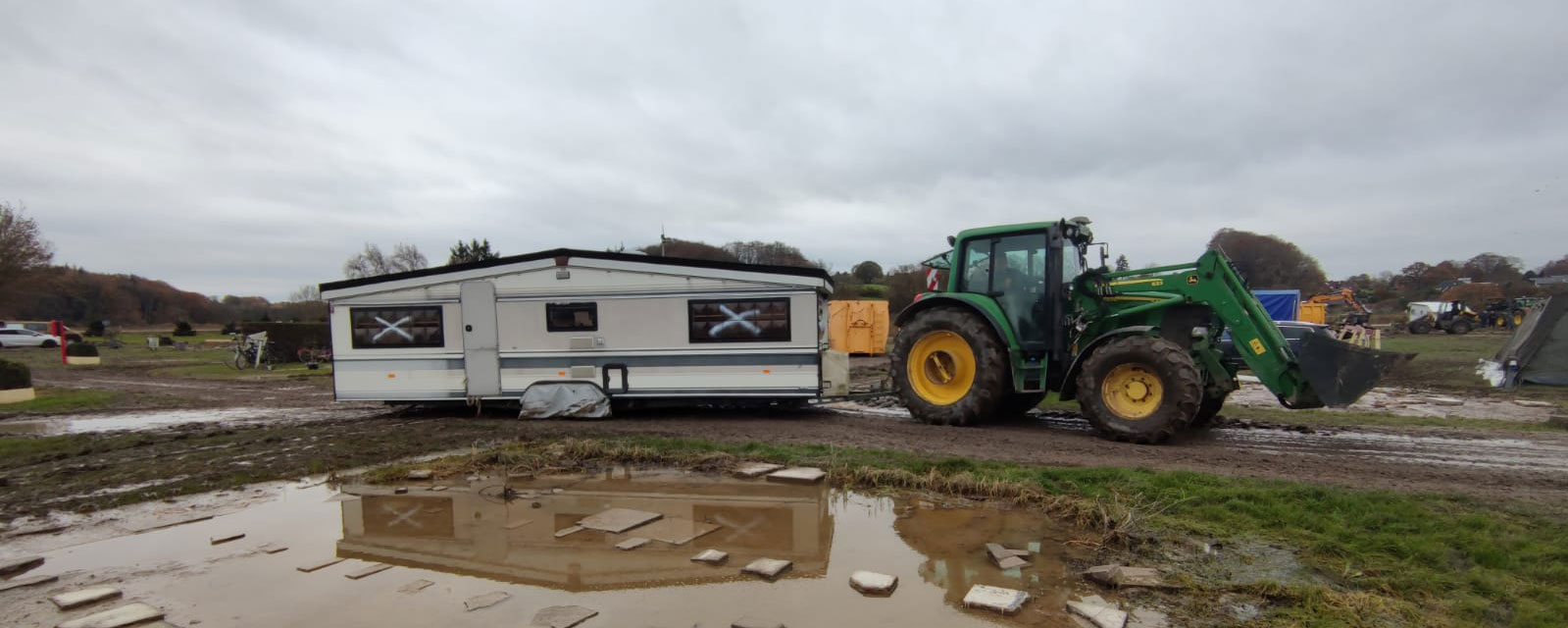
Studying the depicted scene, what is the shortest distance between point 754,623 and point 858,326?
780 inches

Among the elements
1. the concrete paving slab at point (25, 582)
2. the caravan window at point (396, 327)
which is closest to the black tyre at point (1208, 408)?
the concrete paving slab at point (25, 582)

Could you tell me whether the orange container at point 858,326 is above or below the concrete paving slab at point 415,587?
above

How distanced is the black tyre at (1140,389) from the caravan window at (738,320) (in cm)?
419

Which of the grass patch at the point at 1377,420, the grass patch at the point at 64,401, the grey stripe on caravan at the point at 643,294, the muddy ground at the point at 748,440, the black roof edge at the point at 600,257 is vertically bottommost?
the grass patch at the point at 1377,420

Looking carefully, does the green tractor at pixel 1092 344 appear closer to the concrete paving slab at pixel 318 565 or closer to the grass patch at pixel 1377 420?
the grass patch at pixel 1377 420

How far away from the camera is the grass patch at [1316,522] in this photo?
11.6 feet

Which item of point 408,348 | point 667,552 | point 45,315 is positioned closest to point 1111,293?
point 667,552

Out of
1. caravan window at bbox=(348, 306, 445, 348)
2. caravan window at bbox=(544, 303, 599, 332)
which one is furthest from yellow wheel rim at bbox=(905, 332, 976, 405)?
caravan window at bbox=(348, 306, 445, 348)

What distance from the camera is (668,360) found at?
10.7 metres

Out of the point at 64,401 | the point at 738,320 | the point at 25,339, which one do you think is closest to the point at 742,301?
the point at 738,320

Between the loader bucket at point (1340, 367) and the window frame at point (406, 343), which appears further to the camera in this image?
the window frame at point (406, 343)

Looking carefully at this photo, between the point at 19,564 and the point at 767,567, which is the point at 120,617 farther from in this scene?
the point at 767,567

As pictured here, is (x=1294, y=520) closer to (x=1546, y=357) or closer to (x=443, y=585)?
(x=443, y=585)

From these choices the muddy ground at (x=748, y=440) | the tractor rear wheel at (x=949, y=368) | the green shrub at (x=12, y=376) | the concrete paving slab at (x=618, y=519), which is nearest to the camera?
the concrete paving slab at (x=618, y=519)
